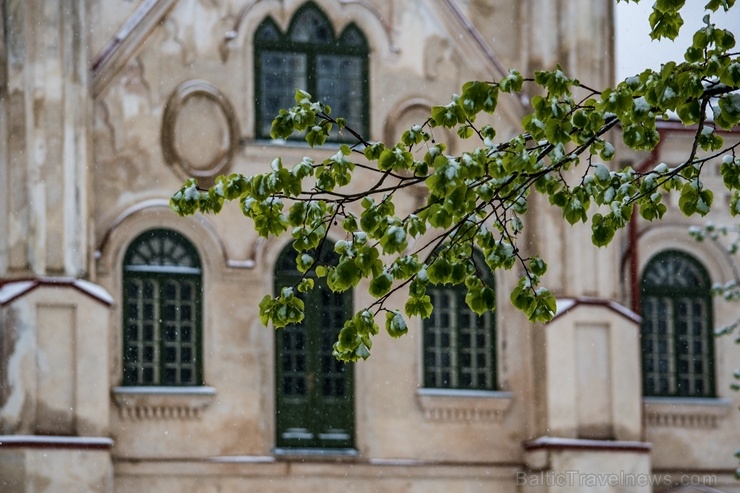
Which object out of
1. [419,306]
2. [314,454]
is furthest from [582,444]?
[419,306]

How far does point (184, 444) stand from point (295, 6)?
5402 mm

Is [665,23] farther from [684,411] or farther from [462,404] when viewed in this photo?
[684,411]

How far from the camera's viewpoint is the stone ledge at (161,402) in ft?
68.3

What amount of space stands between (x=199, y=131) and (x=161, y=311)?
2.19 m

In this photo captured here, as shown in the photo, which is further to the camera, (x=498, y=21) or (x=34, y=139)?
(x=498, y=21)

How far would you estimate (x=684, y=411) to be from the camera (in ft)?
75.2

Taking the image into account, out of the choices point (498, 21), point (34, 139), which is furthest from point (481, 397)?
point (34, 139)

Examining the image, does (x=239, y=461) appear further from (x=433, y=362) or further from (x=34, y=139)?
(x=34, y=139)

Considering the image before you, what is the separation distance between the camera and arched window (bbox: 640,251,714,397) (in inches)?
910

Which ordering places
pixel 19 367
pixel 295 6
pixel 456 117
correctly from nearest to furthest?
pixel 456 117 < pixel 19 367 < pixel 295 6

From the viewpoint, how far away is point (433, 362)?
870 inches

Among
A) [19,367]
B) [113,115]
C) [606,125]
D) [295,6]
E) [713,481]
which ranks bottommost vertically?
[713,481]

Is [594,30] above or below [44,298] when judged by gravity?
above

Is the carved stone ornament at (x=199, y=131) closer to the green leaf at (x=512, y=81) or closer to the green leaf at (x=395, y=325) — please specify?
the green leaf at (x=395, y=325)
